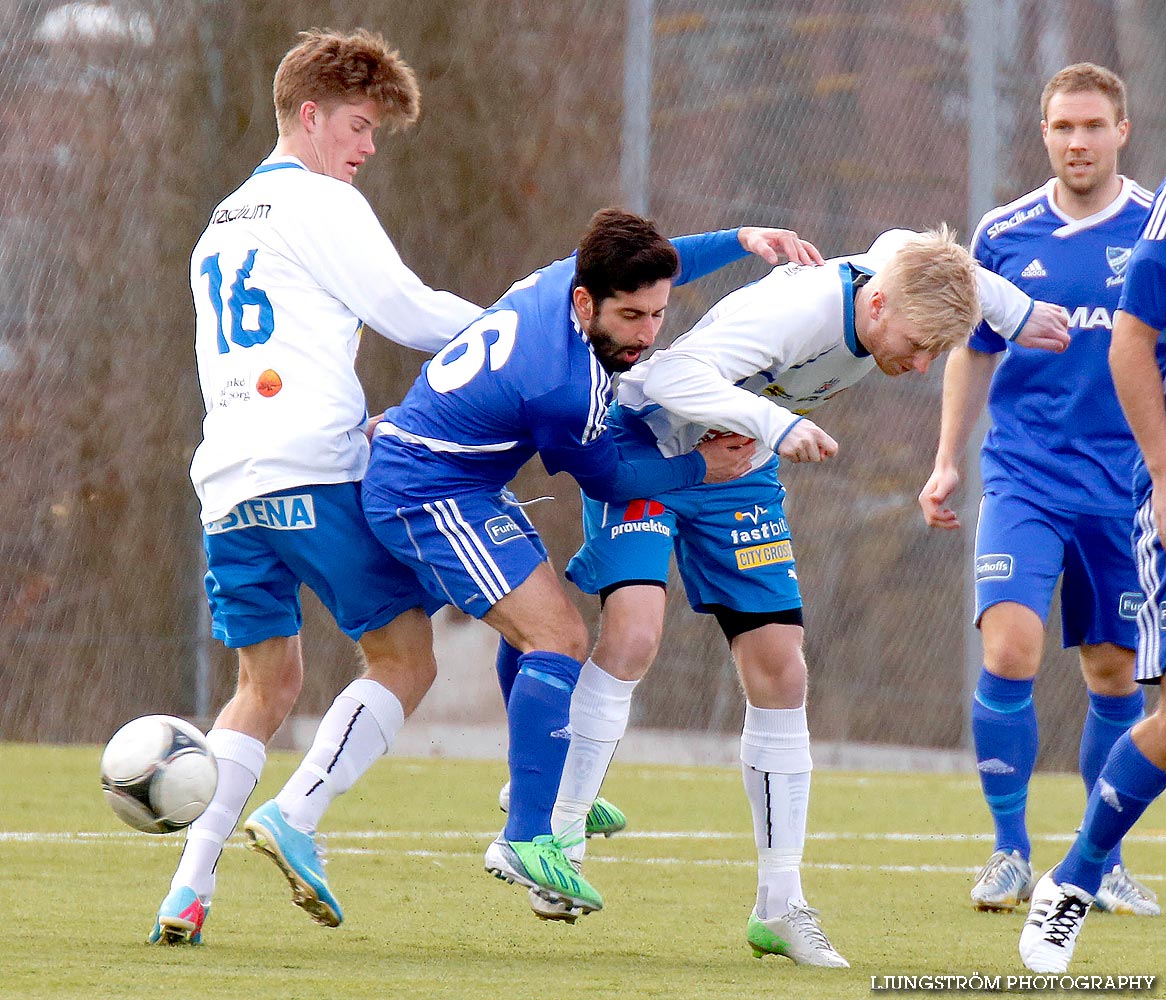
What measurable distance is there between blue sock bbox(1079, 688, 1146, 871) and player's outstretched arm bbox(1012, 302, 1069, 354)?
1.22 metres

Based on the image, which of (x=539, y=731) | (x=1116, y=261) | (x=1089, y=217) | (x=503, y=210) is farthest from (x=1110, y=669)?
(x=503, y=210)

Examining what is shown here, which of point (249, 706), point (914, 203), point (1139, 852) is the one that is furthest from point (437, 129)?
point (249, 706)

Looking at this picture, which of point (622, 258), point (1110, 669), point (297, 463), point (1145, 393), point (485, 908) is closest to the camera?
point (1145, 393)

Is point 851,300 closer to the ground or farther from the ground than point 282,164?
closer to the ground

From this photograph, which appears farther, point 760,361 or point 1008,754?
point 1008,754

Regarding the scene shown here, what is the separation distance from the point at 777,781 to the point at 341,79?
1.90 metres

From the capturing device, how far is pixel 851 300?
153 inches

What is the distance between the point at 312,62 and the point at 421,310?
654 millimetres

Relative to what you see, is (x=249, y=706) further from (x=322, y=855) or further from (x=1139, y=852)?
(x=1139, y=852)

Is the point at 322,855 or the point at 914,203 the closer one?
the point at 322,855

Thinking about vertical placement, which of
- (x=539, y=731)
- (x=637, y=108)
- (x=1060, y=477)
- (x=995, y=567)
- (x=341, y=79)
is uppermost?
(x=637, y=108)

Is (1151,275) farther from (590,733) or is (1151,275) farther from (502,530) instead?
(590,733)

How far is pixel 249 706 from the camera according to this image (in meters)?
4.05

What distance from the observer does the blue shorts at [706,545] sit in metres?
4.01
